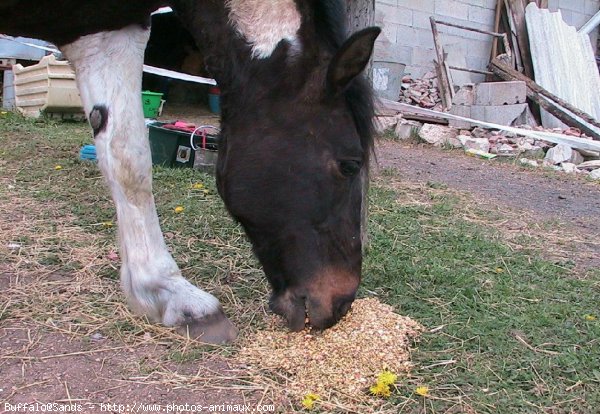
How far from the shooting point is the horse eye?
2.22 m

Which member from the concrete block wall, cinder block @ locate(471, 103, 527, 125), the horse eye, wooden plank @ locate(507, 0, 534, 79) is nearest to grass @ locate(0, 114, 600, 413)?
the horse eye

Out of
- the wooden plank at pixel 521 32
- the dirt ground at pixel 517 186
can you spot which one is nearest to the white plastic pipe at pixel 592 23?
the wooden plank at pixel 521 32

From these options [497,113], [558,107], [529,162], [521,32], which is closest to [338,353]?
[529,162]

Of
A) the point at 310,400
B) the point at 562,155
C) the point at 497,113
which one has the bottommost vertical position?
the point at 310,400

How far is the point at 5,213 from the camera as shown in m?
3.85

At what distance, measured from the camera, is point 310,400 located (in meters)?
1.96

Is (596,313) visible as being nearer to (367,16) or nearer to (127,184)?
(367,16)

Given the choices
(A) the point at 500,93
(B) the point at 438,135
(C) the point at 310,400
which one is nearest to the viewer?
(C) the point at 310,400

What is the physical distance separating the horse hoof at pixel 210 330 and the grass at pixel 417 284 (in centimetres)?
6

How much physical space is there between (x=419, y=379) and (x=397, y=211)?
2489 mm

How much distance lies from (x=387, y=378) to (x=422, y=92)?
→ 29.4 ft

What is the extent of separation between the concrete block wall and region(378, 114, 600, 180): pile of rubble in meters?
1.83

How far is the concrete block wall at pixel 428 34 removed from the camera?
10297mm

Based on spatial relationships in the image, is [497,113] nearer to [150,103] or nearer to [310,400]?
[150,103]
